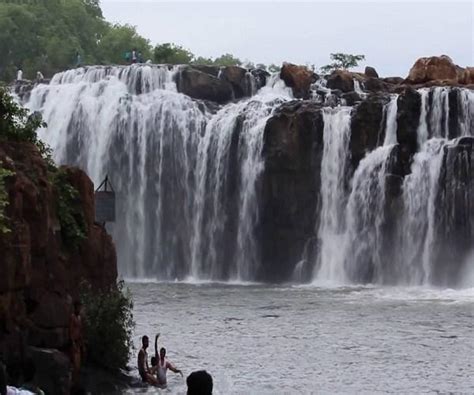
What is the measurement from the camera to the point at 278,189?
60.4m

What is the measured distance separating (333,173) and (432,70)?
13647 millimetres

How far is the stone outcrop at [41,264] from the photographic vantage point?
21641mm

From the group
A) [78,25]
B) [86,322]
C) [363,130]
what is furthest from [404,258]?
[78,25]

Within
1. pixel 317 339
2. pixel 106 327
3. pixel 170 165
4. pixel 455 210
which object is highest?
pixel 170 165

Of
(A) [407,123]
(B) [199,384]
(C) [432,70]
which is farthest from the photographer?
(C) [432,70]

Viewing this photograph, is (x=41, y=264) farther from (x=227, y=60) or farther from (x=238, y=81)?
(x=227, y=60)

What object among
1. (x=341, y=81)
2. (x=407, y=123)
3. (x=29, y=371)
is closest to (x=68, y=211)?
(x=29, y=371)

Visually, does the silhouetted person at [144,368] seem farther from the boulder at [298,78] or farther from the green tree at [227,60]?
the green tree at [227,60]

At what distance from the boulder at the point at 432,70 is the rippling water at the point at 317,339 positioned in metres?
22.7

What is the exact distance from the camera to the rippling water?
27422 mm

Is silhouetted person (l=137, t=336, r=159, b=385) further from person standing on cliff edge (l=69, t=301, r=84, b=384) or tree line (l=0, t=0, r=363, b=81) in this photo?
tree line (l=0, t=0, r=363, b=81)

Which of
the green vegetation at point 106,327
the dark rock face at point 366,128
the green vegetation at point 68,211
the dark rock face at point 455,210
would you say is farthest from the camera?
the dark rock face at point 366,128

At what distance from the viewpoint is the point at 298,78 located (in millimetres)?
72062

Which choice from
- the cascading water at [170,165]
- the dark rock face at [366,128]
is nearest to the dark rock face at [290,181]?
the cascading water at [170,165]
